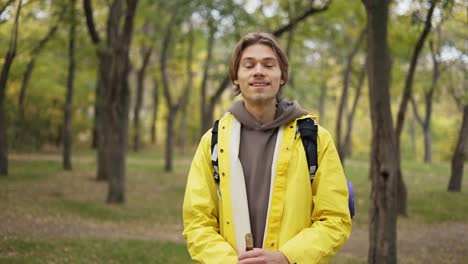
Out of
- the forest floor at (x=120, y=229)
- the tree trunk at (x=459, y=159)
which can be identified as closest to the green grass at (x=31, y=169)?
the forest floor at (x=120, y=229)

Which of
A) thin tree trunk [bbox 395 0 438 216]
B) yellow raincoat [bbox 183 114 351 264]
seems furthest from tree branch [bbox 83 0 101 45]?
yellow raincoat [bbox 183 114 351 264]

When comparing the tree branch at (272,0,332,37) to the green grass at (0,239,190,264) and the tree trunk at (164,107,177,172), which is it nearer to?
the tree trunk at (164,107,177,172)

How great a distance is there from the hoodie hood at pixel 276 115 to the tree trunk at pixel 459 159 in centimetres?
580

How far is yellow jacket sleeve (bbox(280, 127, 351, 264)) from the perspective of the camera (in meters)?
2.70

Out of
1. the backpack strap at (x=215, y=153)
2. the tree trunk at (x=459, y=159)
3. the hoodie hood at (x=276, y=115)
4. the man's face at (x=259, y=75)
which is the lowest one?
the tree trunk at (x=459, y=159)

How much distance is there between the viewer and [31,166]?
18.4 meters

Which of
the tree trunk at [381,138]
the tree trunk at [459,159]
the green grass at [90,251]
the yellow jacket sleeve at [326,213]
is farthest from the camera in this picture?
the tree trunk at [459,159]

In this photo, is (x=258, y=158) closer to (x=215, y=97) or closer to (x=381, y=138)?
(x=381, y=138)

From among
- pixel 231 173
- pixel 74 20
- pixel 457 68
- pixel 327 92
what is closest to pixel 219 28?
pixel 74 20

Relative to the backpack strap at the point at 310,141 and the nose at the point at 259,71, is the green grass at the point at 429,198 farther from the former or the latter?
the nose at the point at 259,71

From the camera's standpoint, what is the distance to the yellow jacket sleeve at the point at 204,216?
106 inches

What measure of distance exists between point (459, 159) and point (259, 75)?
299 inches

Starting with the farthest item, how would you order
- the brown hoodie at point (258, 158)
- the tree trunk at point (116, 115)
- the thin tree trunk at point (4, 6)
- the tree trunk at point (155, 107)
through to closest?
the tree trunk at point (155, 107) < the tree trunk at point (116, 115) < the thin tree trunk at point (4, 6) < the brown hoodie at point (258, 158)

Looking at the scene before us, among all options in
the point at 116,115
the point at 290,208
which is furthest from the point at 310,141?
the point at 116,115
